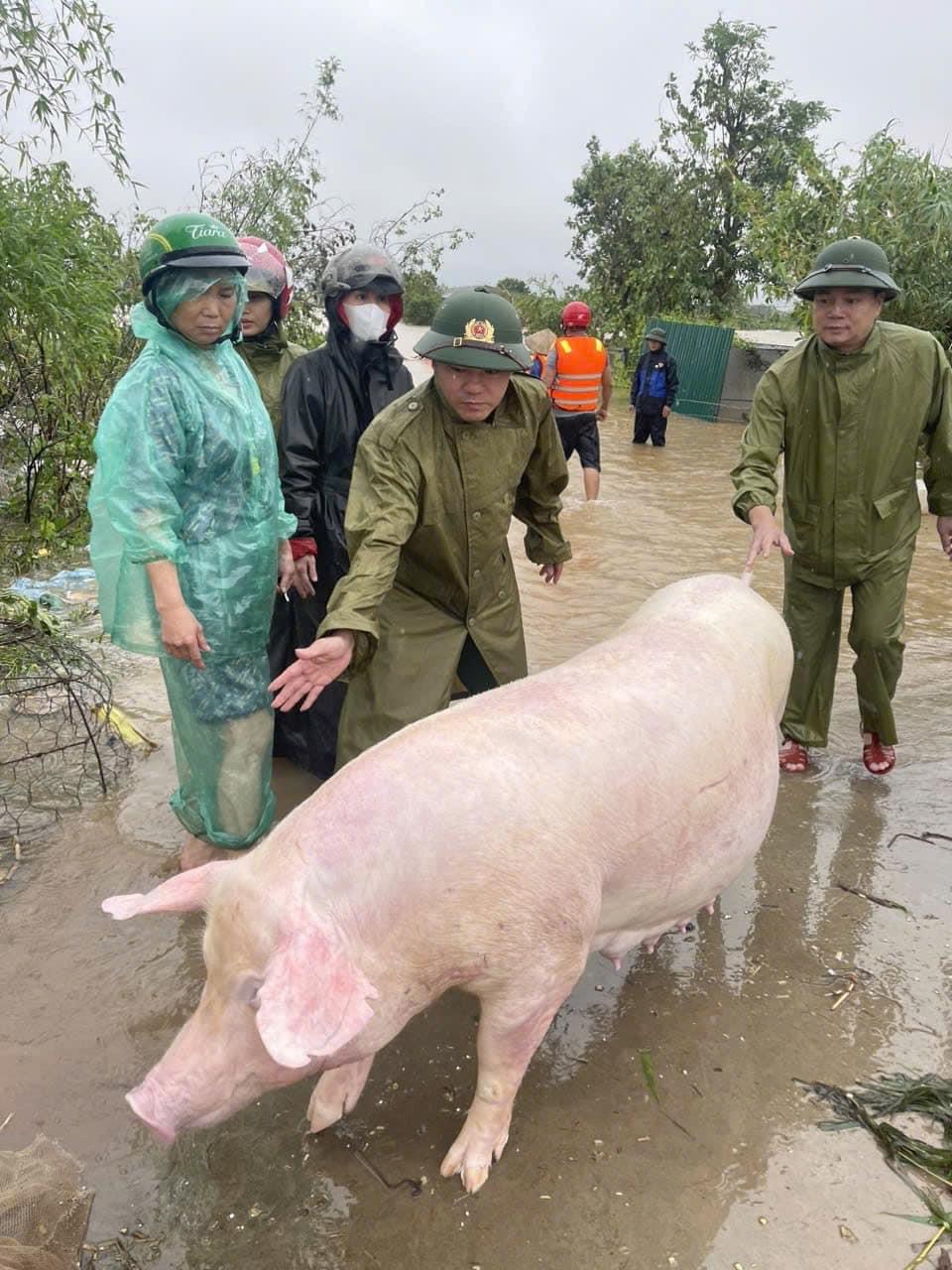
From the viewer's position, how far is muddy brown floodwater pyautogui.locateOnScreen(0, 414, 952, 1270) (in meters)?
2.23

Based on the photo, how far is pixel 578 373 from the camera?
9.66 m

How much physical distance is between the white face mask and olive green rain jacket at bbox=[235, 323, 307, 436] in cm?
33

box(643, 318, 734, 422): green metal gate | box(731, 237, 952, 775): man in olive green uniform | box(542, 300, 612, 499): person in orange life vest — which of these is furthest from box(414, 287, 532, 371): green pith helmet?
box(643, 318, 734, 422): green metal gate

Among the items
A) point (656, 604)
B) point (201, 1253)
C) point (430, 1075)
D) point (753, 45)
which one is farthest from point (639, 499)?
point (753, 45)

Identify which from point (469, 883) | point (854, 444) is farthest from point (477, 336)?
point (854, 444)

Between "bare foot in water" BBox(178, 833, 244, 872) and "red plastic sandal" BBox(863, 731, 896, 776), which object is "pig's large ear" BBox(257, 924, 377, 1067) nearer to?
"bare foot in water" BBox(178, 833, 244, 872)

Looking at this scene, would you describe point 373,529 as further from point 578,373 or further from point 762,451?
point 578,373

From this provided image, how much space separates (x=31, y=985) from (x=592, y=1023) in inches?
66.2

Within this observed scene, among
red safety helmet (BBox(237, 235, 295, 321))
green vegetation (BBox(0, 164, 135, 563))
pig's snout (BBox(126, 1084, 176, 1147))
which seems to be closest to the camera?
pig's snout (BBox(126, 1084, 176, 1147))

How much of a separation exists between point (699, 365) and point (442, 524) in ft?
54.3

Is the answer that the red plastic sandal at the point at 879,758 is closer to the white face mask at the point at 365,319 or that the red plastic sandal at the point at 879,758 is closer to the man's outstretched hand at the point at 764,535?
the man's outstretched hand at the point at 764,535

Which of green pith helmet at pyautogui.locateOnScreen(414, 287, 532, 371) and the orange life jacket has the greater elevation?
green pith helmet at pyautogui.locateOnScreen(414, 287, 532, 371)

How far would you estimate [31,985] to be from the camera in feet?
9.87

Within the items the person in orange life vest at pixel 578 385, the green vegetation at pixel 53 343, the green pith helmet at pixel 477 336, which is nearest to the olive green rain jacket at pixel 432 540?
the green pith helmet at pixel 477 336
